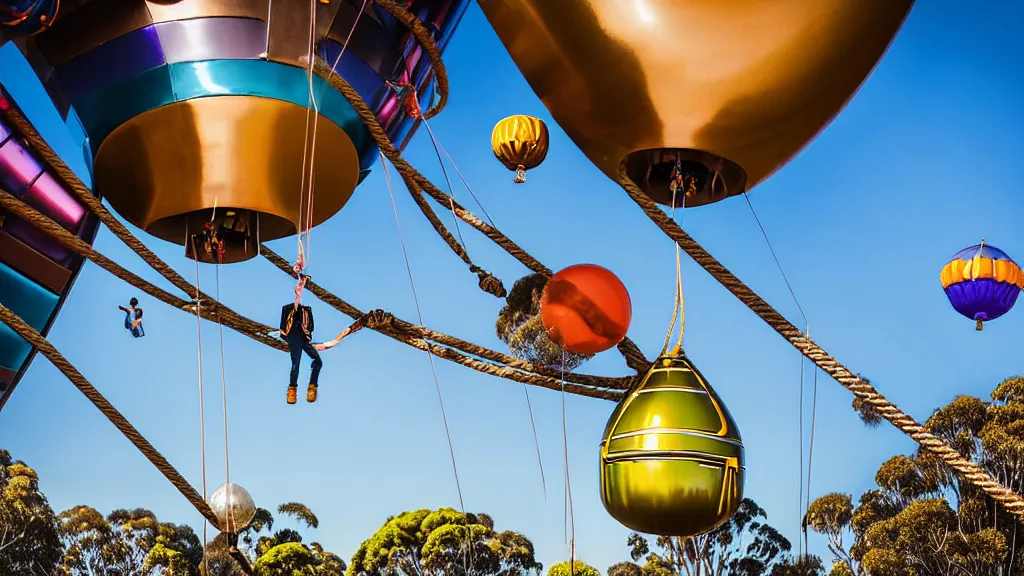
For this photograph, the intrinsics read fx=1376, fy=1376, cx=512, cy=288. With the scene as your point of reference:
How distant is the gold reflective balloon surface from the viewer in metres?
6.48

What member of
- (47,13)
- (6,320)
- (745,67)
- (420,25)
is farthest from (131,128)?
(745,67)

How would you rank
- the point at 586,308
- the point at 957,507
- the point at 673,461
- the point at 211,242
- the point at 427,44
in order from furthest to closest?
the point at 957,507 → the point at 427,44 → the point at 211,242 → the point at 586,308 → the point at 673,461

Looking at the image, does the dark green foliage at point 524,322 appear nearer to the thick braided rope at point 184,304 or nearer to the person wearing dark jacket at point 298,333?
the thick braided rope at point 184,304

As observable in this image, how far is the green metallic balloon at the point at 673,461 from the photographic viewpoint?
562 cm

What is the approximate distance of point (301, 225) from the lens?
698 centimetres

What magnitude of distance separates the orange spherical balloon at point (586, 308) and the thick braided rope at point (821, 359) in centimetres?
49

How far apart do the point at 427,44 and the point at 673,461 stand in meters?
2.56

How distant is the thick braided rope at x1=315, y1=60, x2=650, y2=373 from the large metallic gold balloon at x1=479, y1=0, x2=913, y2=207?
0.68m

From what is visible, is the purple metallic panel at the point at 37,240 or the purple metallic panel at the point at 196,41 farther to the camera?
the purple metallic panel at the point at 37,240

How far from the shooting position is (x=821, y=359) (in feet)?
19.4

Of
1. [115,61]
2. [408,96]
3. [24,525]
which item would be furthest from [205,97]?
[24,525]

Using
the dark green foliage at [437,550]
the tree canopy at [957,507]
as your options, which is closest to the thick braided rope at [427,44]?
the tree canopy at [957,507]

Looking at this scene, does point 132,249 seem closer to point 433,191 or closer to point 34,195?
point 34,195

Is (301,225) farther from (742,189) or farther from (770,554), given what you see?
(770,554)
